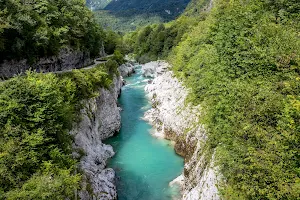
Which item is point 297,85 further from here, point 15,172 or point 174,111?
point 174,111

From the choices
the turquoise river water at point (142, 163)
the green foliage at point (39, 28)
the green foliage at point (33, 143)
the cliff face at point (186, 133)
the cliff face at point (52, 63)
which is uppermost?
the green foliage at point (39, 28)

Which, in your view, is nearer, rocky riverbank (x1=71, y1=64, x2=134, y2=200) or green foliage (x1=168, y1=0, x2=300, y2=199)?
green foliage (x1=168, y1=0, x2=300, y2=199)

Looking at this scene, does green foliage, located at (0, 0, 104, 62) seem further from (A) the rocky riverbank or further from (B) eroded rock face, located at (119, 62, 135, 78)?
(B) eroded rock face, located at (119, 62, 135, 78)

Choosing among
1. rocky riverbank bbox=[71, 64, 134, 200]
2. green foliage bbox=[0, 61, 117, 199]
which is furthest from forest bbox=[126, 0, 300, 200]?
green foliage bbox=[0, 61, 117, 199]

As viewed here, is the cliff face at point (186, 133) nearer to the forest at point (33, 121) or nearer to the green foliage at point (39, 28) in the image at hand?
the forest at point (33, 121)

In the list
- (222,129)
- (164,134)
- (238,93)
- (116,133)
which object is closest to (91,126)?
(116,133)

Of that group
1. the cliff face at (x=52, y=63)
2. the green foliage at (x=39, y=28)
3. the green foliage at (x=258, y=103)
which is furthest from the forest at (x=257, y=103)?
the green foliage at (x=39, y=28)
